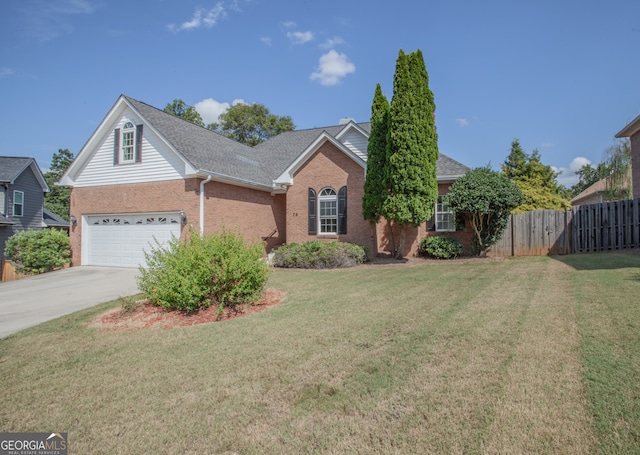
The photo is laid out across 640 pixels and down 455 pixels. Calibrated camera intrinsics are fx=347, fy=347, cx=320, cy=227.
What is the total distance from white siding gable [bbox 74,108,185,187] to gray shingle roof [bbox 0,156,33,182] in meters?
12.1

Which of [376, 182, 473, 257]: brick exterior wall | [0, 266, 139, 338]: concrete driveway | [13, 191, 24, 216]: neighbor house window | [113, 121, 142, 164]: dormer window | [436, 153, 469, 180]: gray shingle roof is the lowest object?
[0, 266, 139, 338]: concrete driveway

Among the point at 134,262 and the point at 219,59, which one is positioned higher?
the point at 219,59

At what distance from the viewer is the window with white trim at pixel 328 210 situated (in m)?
16.5

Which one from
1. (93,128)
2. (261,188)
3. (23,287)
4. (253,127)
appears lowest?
(23,287)

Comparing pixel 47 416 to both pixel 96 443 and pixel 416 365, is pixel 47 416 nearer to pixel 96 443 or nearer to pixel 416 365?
pixel 96 443

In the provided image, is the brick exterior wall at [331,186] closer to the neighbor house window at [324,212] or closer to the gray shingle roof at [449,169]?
the neighbor house window at [324,212]

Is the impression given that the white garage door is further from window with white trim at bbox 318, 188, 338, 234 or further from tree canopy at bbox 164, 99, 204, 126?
tree canopy at bbox 164, 99, 204, 126

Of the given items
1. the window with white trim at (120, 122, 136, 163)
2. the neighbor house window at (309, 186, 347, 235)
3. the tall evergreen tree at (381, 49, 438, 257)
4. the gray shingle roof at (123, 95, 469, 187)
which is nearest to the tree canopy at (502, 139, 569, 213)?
the gray shingle roof at (123, 95, 469, 187)

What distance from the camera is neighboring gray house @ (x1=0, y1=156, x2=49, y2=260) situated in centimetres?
2397

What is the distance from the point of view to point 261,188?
57.4 ft

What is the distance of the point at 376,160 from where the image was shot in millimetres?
14883

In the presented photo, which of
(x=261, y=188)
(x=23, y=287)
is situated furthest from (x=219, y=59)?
(x=23, y=287)

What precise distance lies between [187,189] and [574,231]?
1613 centimetres

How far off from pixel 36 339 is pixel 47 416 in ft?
11.0
